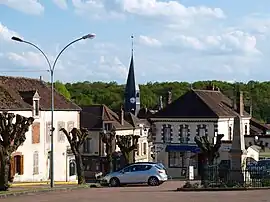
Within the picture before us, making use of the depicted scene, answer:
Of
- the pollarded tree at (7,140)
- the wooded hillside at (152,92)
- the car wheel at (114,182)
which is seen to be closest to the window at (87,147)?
the car wheel at (114,182)

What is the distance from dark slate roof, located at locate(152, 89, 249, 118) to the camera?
69.8 metres

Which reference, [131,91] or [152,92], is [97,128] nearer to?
[131,91]

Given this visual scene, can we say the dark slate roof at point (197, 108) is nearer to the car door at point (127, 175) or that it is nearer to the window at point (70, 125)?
the window at point (70, 125)

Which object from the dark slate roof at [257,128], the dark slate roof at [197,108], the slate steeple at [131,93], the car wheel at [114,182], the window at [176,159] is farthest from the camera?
the slate steeple at [131,93]

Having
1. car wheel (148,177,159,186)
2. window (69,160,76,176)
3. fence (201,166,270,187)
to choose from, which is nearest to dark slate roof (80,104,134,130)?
window (69,160,76,176)

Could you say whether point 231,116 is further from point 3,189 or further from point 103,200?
point 103,200

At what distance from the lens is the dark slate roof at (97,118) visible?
80875mm

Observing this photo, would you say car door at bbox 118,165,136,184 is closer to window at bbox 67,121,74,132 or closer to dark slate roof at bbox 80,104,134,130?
window at bbox 67,121,74,132

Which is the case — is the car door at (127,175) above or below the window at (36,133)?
below

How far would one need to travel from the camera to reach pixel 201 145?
150ft

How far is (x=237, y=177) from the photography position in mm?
36438

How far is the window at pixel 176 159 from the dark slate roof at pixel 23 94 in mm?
13238

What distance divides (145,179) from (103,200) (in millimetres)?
15369

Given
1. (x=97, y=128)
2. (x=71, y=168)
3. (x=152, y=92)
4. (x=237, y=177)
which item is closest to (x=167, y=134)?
(x=97, y=128)
